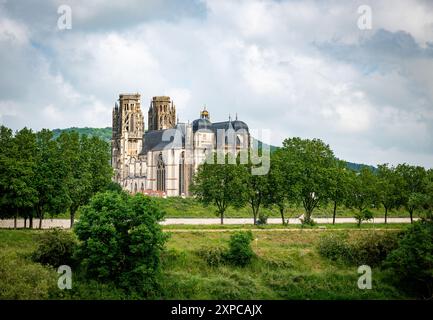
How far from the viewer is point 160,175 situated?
12638 cm

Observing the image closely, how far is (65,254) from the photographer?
44.3 meters

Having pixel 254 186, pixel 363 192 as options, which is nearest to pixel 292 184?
pixel 254 186

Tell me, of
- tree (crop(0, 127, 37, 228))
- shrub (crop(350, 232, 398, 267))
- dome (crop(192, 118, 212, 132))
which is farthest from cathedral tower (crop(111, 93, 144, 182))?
shrub (crop(350, 232, 398, 267))

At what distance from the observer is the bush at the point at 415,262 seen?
145 feet

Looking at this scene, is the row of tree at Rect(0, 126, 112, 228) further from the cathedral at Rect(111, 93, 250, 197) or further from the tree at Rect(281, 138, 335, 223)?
the cathedral at Rect(111, 93, 250, 197)

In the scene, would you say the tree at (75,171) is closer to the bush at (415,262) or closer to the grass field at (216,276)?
the grass field at (216,276)

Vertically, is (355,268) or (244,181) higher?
(244,181)

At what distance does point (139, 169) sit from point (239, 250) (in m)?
87.9

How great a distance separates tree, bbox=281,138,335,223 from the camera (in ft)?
222

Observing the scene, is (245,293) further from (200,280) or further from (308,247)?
(308,247)

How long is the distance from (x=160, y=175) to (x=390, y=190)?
60253mm

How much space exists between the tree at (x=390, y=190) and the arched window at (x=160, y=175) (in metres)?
55.0

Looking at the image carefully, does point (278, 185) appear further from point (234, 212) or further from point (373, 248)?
point (234, 212)
